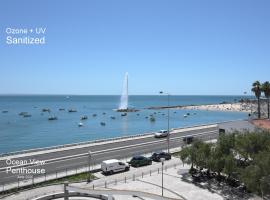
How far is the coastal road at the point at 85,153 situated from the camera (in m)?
43.7

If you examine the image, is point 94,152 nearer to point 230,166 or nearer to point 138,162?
point 138,162

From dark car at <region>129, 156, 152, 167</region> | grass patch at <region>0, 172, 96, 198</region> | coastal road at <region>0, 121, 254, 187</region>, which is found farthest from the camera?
dark car at <region>129, 156, 152, 167</region>

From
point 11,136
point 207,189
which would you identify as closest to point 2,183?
point 207,189

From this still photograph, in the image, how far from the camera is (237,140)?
38375 millimetres

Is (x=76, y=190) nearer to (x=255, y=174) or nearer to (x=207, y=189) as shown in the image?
(x=207, y=189)

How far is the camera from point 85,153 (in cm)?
5250

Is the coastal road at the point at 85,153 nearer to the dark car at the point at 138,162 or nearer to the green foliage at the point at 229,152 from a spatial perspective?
the dark car at the point at 138,162

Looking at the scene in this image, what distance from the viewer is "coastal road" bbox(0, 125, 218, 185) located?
43.7 m

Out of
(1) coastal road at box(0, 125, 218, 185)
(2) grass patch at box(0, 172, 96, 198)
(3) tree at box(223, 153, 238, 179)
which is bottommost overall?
(2) grass patch at box(0, 172, 96, 198)

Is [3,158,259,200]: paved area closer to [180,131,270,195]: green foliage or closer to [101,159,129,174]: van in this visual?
[101,159,129,174]: van

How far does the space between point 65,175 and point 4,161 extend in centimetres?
1444

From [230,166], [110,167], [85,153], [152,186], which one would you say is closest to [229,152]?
[230,166]

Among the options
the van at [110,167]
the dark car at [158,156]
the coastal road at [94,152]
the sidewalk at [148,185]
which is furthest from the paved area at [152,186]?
the coastal road at [94,152]

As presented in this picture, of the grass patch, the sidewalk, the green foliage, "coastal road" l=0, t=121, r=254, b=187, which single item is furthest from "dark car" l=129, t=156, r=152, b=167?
the grass patch
